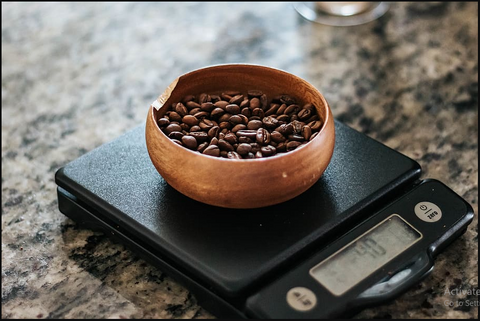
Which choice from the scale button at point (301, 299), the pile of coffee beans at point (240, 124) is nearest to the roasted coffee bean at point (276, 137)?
the pile of coffee beans at point (240, 124)

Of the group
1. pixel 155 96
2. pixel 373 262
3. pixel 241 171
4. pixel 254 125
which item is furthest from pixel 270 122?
pixel 155 96

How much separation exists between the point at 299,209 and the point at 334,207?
49 mm

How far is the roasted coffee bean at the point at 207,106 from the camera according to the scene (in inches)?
37.4

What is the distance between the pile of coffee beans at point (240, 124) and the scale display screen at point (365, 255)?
0.15 meters

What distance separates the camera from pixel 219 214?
90cm

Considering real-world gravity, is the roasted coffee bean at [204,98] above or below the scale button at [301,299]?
above

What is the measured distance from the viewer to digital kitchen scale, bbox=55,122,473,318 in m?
0.81

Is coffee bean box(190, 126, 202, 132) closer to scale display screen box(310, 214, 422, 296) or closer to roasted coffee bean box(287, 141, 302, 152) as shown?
roasted coffee bean box(287, 141, 302, 152)

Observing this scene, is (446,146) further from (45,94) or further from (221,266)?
(45,94)

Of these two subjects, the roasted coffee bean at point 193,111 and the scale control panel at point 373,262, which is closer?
the scale control panel at point 373,262

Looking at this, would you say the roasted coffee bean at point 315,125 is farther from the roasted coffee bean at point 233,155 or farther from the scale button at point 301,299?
the scale button at point 301,299

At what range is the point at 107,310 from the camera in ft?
2.86

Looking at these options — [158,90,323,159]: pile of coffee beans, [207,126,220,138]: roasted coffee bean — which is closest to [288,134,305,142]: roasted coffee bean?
[158,90,323,159]: pile of coffee beans

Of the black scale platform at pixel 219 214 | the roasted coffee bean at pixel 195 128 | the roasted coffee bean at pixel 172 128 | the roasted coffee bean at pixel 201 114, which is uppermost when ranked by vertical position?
the roasted coffee bean at pixel 172 128
